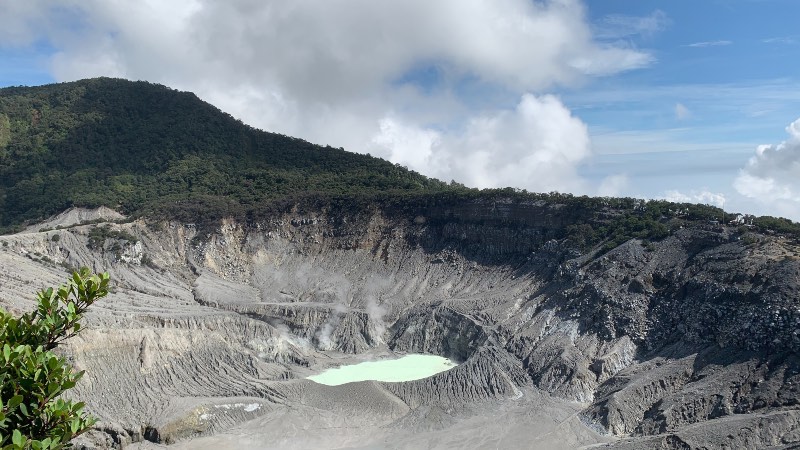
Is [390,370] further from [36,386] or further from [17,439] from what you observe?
[17,439]

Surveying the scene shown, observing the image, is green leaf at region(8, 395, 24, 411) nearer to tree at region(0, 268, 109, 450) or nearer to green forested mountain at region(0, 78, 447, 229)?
tree at region(0, 268, 109, 450)

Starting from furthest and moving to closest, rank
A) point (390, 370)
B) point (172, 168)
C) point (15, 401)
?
1. point (172, 168)
2. point (390, 370)
3. point (15, 401)

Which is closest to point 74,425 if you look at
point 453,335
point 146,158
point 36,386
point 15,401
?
point 36,386

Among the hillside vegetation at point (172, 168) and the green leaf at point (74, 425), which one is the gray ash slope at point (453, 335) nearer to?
the hillside vegetation at point (172, 168)

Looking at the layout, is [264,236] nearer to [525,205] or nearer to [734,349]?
[525,205]

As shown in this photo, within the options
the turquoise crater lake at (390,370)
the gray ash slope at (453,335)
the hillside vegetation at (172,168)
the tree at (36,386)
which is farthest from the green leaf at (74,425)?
the hillside vegetation at (172,168)

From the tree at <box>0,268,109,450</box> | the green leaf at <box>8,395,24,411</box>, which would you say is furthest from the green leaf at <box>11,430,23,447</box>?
the green leaf at <box>8,395,24,411</box>
